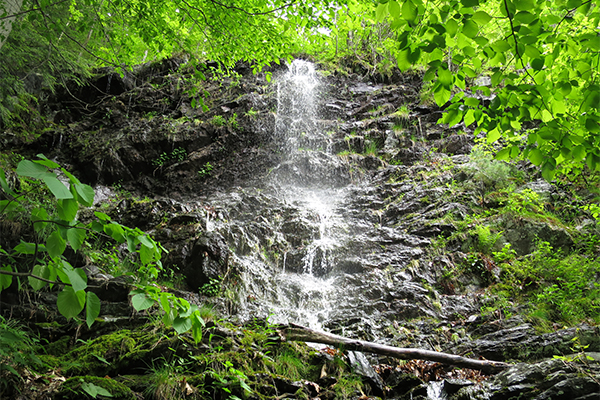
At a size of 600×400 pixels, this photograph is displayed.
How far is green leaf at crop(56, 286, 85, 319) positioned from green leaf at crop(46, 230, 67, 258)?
145 mm

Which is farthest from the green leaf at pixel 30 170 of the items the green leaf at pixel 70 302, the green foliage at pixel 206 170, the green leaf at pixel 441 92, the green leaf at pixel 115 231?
the green foliage at pixel 206 170

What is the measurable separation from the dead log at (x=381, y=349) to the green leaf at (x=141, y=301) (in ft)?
9.07

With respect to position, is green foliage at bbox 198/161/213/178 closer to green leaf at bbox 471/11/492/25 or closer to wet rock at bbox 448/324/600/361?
wet rock at bbox 448/324/600/361

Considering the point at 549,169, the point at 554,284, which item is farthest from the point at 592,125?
the point at 554,284

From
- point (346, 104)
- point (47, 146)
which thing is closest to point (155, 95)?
point (47, 146)

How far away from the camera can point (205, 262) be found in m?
6.05

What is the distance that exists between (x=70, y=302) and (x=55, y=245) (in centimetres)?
23

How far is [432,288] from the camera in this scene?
20.4 ft

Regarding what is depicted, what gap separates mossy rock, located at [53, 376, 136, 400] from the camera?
2.45m

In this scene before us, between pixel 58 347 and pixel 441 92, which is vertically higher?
pixel 441 92

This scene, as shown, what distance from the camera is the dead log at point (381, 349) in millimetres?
3778

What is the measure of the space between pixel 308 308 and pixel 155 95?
11010 millimetres

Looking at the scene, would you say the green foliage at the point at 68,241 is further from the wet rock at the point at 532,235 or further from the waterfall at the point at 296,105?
the waterfall at the point at 296,105

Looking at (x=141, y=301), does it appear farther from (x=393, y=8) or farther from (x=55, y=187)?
(x=393, y=8)
